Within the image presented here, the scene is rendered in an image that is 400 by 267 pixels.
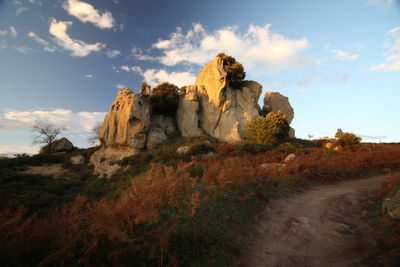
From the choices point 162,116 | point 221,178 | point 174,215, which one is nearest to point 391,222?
point 221,178

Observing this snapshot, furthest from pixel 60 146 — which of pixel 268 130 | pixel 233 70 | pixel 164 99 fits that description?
pixel 268 130

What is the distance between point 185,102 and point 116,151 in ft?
47.6

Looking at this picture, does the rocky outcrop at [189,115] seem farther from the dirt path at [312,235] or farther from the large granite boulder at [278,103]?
the dirt path at [312,235]

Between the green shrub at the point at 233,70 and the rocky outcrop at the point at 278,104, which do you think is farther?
the rocky outcrop at the point at 278,104

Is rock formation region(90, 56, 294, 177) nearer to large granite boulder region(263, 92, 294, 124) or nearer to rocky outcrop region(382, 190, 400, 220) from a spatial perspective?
large granite boulder region(263, 92, 294, 124)

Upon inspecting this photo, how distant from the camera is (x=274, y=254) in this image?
4.49 m

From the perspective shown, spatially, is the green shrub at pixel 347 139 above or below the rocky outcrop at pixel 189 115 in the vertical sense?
below

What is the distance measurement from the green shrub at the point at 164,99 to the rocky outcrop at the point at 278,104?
20392mm

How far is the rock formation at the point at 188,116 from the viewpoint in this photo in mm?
25594

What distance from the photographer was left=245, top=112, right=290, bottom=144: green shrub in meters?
26.9

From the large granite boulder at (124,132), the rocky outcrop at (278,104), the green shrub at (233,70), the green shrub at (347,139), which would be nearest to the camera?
the green shrub at (347,139)

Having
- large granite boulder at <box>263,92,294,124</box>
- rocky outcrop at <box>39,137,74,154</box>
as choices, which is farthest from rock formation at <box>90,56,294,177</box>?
rocky outcrop at <box>39,137,74,154</box>

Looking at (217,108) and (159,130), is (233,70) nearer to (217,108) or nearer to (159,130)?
(217,108)

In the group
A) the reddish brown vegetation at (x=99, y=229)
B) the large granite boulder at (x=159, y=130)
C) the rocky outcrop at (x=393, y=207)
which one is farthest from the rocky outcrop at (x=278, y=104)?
the reddish brown vegetation at (x=99, y=229)
